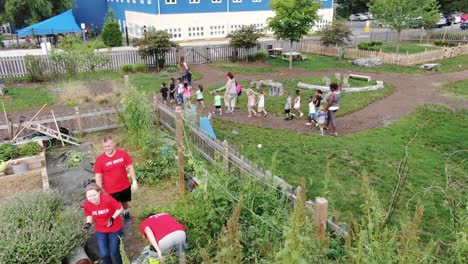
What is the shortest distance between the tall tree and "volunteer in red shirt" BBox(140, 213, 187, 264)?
17120mm

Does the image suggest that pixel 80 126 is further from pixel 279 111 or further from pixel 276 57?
pixel 276 57

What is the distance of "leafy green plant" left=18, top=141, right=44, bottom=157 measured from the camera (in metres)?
8.23

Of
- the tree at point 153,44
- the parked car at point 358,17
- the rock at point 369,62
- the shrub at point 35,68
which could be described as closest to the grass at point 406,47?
the rock at point 369,62

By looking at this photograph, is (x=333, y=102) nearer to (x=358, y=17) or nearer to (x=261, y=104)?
(x=261, y=104)

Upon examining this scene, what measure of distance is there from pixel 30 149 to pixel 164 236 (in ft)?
17.9

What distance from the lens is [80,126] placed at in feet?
33.4

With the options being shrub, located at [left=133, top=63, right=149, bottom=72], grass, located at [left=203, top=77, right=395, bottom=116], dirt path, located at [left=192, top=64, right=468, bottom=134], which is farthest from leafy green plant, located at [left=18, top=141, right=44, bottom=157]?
shrub, located at [left=133, top=63, right=149, bottom=72]

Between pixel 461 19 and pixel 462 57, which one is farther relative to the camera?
pixel 461 19

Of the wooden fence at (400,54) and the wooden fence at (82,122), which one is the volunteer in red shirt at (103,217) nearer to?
the wooden fence at (82,122)

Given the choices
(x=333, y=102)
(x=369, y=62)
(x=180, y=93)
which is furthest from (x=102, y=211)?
(x=369, y=62)

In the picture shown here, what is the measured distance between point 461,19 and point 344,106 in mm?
42333

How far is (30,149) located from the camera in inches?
328

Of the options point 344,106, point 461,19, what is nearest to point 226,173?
point 344,106

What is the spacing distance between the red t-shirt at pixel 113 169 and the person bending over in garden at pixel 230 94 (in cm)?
702
